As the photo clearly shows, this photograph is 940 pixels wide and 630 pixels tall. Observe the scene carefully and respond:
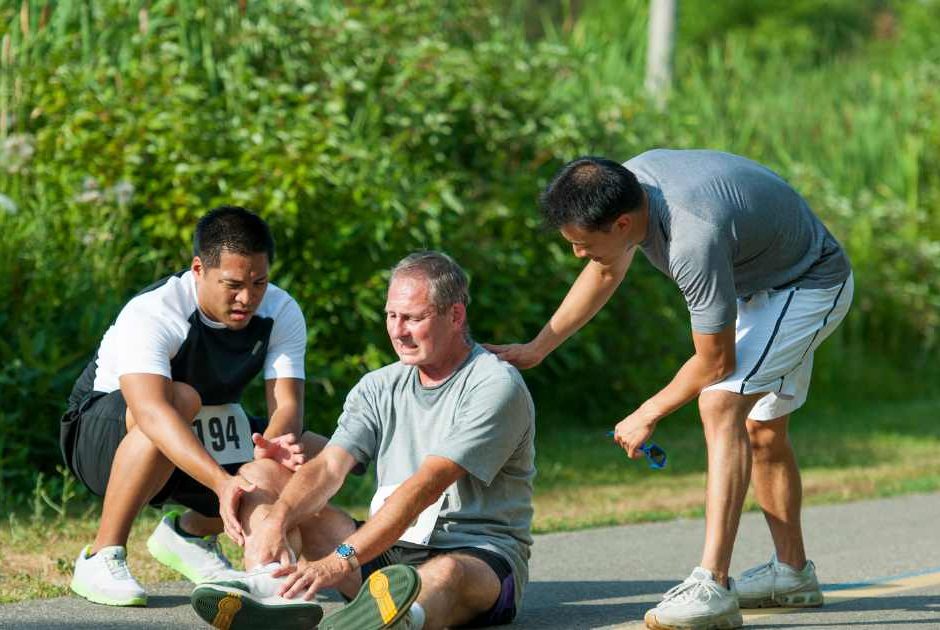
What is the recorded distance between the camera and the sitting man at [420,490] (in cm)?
471

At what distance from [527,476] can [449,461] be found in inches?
16.8

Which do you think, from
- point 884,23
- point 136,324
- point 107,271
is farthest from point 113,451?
point 884,23

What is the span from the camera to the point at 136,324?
560 cm

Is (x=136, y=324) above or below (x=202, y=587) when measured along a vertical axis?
above

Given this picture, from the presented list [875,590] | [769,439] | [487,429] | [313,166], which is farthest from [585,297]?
[313,166]

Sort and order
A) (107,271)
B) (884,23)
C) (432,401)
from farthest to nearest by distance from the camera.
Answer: (884,23) < (107,271) < (432,401)

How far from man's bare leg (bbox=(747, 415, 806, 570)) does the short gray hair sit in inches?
56.0

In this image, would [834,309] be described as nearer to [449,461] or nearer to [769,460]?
[769,460]

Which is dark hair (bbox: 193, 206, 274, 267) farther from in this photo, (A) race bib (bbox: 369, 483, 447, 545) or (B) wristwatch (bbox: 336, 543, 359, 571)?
(B) wristwatch (bbox: 336, 543, 359, 571)

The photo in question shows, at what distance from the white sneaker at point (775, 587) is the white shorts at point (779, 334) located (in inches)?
26.4

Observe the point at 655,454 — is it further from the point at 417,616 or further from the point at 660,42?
the point at 660,42

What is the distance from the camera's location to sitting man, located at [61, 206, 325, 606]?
17.9 feet

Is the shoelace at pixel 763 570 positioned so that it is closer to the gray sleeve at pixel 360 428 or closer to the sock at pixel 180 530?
the gray sleeve at pixel 360 428

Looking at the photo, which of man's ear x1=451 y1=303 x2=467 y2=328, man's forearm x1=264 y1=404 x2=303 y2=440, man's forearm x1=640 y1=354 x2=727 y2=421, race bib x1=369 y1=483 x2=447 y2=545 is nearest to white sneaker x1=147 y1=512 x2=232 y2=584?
man's forearm x1=264 y1=404 x2=303 y2=440
